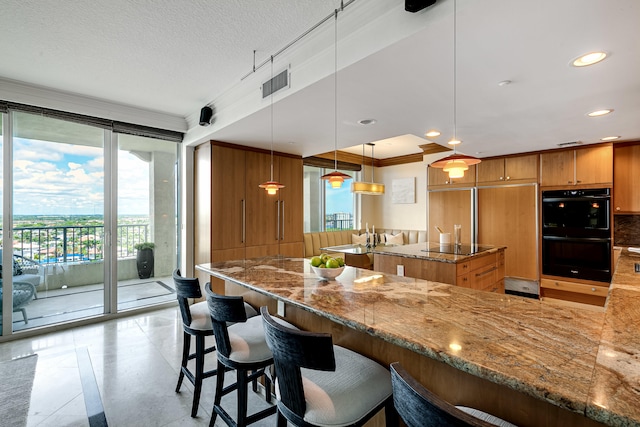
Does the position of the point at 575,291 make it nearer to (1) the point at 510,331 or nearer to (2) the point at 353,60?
(1) the point at 510,331

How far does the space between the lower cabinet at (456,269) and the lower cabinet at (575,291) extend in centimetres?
105

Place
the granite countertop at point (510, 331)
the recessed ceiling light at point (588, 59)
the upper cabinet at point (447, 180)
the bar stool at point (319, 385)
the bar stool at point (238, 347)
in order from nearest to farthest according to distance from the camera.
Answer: the granite countertop at point (510, 331)
the bar stool at point (319, 385)
the bar stool at point (238, 347)
the recessed ceiling light at point (588, 59)
the upper cabinet at point (447, 180)

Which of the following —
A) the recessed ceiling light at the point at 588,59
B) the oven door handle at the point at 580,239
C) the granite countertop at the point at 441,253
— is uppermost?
the recessed ceiling light at the point at 588,59

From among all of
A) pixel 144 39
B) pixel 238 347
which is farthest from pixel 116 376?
pixel 144 39

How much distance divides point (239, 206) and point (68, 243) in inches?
82.9

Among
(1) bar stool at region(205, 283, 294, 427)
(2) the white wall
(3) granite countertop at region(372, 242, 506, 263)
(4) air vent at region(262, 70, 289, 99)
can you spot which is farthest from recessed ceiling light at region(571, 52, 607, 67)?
(2) the white wall

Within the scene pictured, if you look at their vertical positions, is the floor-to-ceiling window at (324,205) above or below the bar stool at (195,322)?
above

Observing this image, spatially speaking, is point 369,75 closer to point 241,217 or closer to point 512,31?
point 512,31

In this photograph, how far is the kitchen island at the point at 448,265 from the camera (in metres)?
3.18

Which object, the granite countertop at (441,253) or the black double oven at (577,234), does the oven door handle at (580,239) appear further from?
the granite countertop at (441,253)

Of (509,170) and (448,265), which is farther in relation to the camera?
(509,170)

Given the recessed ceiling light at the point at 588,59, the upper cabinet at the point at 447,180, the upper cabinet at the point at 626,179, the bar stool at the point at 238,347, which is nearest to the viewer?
the bar stool at the point at 238,347

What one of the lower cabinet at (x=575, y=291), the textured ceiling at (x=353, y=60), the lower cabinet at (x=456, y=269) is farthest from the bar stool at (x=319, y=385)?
the lower cabinet at (x=575, y=291)

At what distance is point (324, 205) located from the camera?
6.75m
